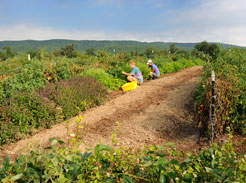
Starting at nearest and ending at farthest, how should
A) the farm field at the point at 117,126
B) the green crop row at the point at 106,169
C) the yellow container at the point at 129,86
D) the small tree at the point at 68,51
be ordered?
1. the green crop row at the point at 106,169
2. the farm field at the point at 117,126
3. the yellow container at the point at 129,86
4. the small tree at the point at 68,51

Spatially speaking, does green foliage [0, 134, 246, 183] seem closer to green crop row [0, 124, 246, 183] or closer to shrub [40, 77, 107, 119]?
green crop row [0, 124, 246, 183]

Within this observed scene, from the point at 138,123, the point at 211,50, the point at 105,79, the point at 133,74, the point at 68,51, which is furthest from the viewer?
the point at 68,51

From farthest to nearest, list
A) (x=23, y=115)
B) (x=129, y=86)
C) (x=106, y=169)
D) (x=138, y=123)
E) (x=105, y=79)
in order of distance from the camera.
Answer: (x=105, y=79) < (x=129, y=86) < (x=138, y=123) < (x=23, y=115) < (x=106, y=169)

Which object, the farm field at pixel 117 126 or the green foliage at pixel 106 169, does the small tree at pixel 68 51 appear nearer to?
the farm field at pixel 117 126

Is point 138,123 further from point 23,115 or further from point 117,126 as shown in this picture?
point 23,115

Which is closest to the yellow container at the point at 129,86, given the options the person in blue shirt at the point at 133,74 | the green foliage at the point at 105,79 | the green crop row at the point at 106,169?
the green foliage at the point at 105,79

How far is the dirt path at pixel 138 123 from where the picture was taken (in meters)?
4.32

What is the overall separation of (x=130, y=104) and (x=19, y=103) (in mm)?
2954

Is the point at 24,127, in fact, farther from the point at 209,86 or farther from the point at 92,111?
the point at 209,86

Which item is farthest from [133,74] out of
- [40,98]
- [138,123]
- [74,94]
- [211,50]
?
[211,50]

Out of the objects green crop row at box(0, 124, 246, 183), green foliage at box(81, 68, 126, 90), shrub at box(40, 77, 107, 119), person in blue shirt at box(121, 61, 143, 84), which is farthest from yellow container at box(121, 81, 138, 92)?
green crop row at box(0, 124, 246, 183)

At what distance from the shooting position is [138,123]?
511cm

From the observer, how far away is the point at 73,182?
175cm

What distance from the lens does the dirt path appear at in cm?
432
